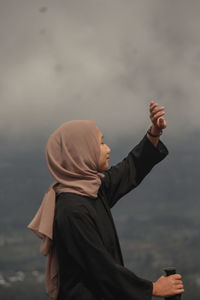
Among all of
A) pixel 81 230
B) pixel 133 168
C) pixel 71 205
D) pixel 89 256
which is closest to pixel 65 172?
pixel 71 205

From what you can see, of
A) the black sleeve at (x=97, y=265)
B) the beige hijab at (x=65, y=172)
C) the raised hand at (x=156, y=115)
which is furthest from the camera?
the raised hand at (x=156, y=115)

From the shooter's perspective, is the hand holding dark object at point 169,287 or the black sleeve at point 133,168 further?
the black sleeve at point 133,168

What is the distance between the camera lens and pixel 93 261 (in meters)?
2.05

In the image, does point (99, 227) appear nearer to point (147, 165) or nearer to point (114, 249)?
point (114, 249)

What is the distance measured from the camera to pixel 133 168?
271 cm

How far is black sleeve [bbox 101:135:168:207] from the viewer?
8.59 feet

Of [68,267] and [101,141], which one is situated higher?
[101,141]

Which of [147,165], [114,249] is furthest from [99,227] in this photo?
[147,165]

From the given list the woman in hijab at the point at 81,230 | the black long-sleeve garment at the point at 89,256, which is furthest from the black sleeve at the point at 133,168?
the black long-sleeve garment at the point at 89,256

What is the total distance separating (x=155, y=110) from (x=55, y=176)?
2.19ft

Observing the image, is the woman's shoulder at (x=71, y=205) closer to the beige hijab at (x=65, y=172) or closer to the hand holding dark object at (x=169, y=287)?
the beige hijab at (x=65, y=172)

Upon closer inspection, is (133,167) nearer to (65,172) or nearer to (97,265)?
(65,172)

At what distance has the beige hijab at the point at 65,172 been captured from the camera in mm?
2189

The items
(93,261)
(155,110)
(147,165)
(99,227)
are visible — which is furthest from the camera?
(147,165)
